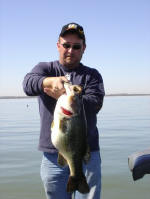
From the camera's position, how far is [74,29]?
450 centimetres

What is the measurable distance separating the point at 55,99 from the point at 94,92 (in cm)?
52

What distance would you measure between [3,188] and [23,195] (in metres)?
0.99

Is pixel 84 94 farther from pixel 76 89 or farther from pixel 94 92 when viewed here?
pixel 76 89

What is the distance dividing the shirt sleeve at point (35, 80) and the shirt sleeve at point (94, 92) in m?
0.58

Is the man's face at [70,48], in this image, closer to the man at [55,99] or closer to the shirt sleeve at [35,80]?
the man at [55,99]

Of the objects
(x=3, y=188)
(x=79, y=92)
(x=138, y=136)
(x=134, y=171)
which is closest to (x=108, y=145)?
(x=138, y=136)

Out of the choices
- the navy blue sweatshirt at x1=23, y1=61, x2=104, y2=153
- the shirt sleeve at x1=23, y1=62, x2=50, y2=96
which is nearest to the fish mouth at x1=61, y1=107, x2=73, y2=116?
the shirt sleeve at x1=23, y1=62, x2=50, y2=96

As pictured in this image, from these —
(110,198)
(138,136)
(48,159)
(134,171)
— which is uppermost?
(48,159)

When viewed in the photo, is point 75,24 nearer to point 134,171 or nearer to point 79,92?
point 79,92

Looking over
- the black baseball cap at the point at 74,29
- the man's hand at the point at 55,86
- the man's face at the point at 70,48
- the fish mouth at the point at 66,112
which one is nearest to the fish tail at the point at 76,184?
the fish mouth at the point at 66,112

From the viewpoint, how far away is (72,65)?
4781 millimetres

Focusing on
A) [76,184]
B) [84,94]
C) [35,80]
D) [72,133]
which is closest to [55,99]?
[84,94]

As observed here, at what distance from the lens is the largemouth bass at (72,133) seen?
3.49m

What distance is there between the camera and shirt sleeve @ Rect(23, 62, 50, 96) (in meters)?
4.06
